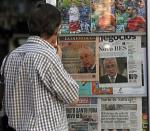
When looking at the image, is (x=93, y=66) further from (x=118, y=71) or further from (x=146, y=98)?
(x=146, y=98)

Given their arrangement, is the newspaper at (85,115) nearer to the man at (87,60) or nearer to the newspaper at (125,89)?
the newspaper at (125,89)

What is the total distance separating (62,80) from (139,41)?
4.04ft

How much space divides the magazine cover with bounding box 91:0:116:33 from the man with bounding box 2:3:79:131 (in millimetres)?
999

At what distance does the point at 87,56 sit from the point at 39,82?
1.17m

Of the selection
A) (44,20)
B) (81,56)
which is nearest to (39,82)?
(44,20)

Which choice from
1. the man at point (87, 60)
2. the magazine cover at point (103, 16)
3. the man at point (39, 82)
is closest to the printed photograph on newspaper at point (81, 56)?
the man at point (87, 60)

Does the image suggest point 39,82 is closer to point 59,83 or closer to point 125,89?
point 59,83

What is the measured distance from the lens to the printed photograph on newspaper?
4.43 meters

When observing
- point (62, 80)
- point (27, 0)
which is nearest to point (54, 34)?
point (62, 80)

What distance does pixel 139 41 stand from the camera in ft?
14.4

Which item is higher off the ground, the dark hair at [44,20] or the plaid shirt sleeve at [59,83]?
the dark hair at [44,20]

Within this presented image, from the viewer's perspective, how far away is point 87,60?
4.44 m

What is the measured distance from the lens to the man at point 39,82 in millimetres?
3330

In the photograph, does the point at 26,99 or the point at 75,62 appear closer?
the point at 26,99
